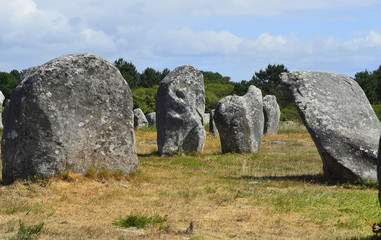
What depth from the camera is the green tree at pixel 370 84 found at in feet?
201

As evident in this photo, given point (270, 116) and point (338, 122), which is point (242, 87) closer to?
point (270, 116)

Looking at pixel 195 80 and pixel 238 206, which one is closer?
pixel 238 206

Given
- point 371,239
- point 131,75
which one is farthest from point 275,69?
point 371,239

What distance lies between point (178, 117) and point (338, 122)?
8.04 metres

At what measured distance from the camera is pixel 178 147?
63.2 ft

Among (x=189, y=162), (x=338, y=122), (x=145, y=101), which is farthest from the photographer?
(x=145, y=101)

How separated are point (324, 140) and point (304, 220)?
3.87m

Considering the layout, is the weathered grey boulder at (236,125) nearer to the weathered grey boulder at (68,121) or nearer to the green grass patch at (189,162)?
the green grass patch at (189,162)

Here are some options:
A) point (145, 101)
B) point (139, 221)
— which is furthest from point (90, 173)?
point (145, 101)

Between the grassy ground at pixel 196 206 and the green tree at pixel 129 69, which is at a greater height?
the green tree at pixel 129 69

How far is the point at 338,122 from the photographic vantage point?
11992 mm

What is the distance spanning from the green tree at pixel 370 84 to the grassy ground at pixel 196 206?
50.8m

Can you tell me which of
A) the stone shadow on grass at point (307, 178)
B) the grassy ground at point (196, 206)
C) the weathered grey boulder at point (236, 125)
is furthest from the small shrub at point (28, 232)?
the weathered grey boulder at point (236, 125)

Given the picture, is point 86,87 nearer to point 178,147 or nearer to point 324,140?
point 324,140
